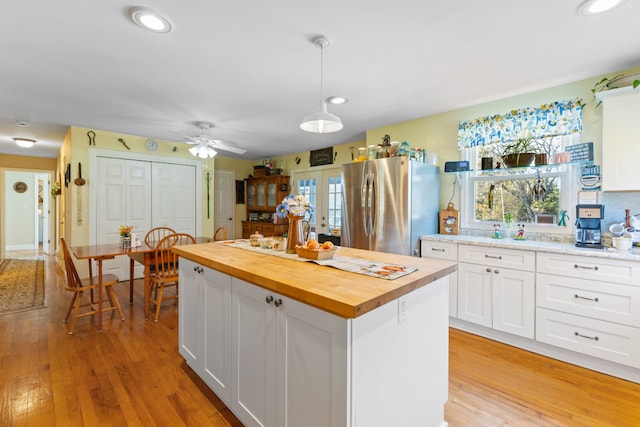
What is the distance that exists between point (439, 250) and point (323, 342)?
227 cm

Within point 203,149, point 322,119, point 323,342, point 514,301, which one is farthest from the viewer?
point 203,149

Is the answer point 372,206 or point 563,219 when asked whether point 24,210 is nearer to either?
point 372,206

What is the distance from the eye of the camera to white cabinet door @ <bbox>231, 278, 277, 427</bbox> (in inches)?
54.2

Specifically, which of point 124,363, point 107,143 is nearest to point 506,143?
point 124,363

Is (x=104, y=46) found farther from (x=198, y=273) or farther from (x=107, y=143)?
(x=107, y=143)

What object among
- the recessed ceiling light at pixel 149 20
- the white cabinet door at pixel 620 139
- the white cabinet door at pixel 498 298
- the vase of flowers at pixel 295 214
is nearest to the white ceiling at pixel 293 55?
the recessed ceiling light at pixel 149 20

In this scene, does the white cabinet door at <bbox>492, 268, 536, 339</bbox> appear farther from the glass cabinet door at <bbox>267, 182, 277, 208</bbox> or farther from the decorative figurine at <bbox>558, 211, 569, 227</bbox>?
the glass cabinet door at <bbox>267, 182, 277, 208</bbox>

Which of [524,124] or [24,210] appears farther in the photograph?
[24,210]

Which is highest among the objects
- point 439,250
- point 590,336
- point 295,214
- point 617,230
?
point 295,214

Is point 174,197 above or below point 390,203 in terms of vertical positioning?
above

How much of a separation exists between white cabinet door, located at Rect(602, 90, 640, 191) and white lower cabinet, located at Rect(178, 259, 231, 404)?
9.92ft

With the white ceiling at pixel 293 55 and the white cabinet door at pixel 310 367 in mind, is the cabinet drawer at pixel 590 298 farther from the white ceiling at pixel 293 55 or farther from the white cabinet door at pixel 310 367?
the white cabinet door at pixel 310 367

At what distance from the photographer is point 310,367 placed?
1.18m

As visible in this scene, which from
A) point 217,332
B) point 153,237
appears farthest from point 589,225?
point 153,237
